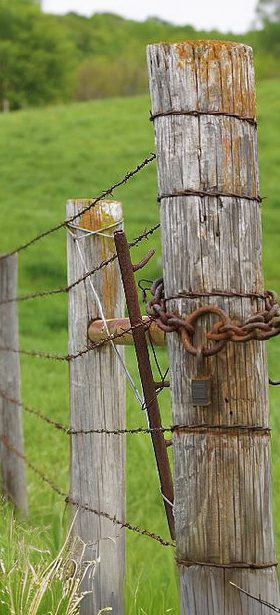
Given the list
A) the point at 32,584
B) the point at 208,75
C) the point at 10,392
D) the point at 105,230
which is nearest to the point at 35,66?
the point at 10,392

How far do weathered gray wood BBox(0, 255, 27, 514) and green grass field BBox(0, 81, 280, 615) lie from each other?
0.24 meters

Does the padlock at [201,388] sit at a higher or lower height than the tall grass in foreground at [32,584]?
higher

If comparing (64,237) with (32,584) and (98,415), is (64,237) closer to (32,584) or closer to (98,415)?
(98,415)

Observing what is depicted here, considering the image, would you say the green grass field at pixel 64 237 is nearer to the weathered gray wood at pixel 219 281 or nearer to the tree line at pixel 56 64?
the weathered gray wood at pixel 219 281

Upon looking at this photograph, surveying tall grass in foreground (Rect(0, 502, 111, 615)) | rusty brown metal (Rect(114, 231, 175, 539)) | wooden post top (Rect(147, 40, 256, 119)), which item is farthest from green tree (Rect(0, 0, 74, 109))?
wooden post top (Rect(147, 40, 256, 119))

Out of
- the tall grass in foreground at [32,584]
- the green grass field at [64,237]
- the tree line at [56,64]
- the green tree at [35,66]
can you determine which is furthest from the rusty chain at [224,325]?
the green tree at [35,66]

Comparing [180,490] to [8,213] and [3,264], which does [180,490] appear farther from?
[8,213]

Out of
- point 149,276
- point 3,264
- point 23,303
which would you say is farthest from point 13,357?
point 149,276

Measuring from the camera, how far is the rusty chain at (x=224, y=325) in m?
2.49

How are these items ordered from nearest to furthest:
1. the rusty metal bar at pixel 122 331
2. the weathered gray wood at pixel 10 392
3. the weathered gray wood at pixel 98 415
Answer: the rusty metal bar at pixel 122 331 → the weathered gray wood at pixel 98 415 → the weathered gray wood at pixel 10 392

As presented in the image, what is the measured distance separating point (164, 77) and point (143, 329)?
790 mm

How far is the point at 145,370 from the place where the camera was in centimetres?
305

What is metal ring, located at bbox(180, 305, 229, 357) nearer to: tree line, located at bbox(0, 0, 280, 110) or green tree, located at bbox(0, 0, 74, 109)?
tree line, located at bbox(0, 0, 280, 110)

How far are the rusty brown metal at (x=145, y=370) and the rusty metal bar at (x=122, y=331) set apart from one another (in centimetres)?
4
